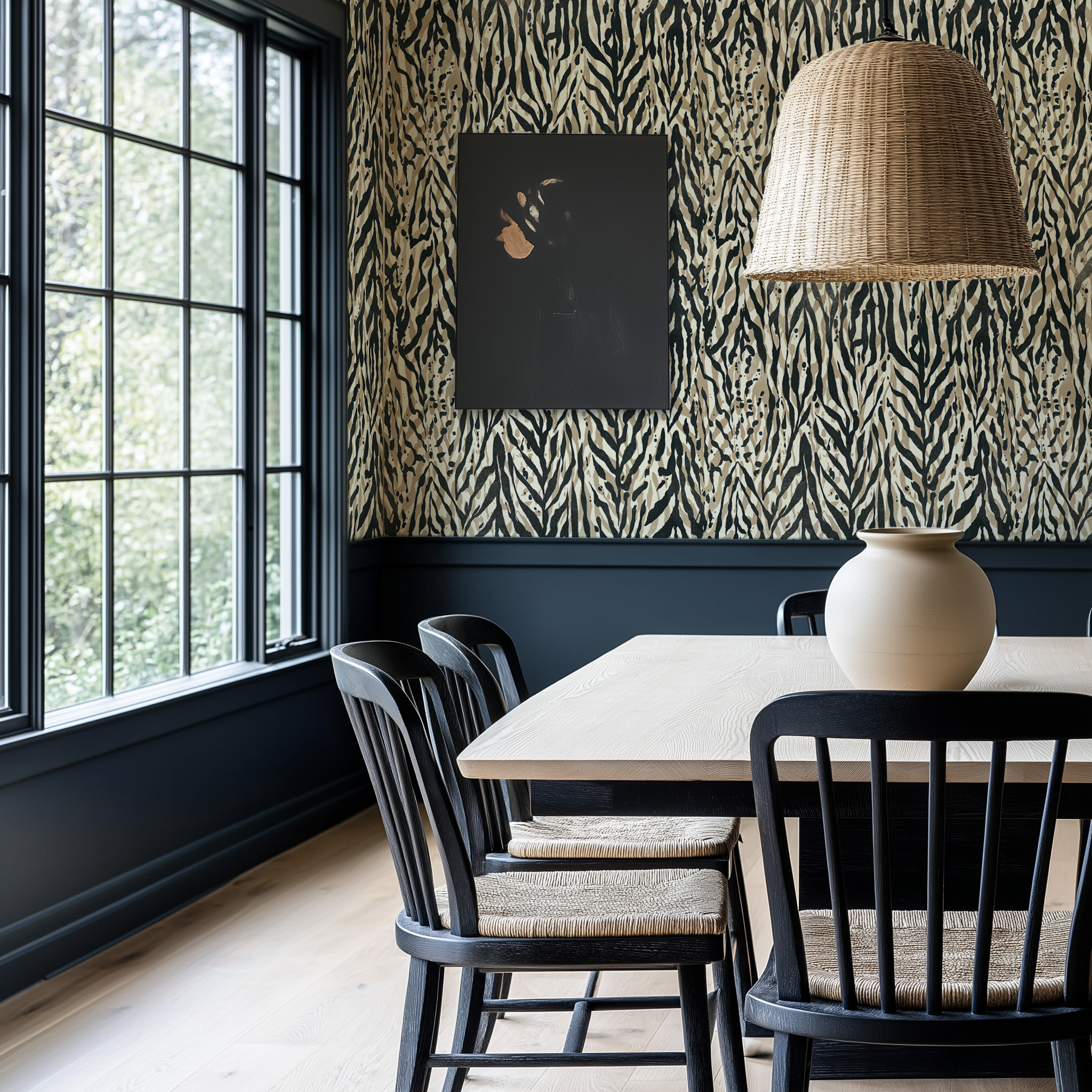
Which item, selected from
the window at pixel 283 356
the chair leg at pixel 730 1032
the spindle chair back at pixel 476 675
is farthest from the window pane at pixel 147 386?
the chair leg at pixel 730 1032

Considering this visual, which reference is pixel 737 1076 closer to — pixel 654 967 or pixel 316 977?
pixel 654 967

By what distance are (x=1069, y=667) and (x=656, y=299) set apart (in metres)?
2.45

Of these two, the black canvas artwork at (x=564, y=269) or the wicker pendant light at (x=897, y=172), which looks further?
the black canvas artwork at (x=564, y=269)

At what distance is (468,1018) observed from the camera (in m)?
2.35

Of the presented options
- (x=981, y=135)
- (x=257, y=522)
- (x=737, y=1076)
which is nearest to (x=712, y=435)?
(x=257, y=522)

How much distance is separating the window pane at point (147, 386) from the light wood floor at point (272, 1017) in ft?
4.14

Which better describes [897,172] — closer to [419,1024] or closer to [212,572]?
[419,1024]

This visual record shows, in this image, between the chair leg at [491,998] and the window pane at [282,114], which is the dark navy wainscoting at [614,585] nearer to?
the window pane at [282,114]

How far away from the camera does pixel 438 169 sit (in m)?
4.75

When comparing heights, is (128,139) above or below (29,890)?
above

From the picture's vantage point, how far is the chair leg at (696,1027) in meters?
1.92

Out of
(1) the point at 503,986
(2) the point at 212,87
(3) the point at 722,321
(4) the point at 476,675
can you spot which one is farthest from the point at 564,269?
(1) the point at 503,986

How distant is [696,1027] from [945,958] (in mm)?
392

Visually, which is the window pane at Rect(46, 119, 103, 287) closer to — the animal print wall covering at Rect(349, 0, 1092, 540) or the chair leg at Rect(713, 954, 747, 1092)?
the animal print wall covering at Rect(349, 0, 1092, 540)
